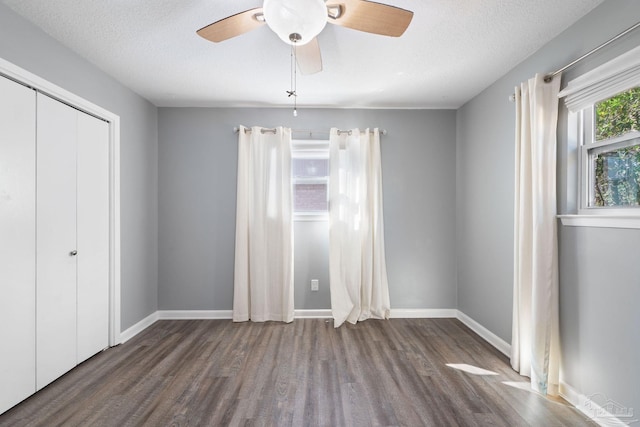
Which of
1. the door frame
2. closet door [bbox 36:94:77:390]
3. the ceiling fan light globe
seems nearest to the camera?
the ceiling fan light globe

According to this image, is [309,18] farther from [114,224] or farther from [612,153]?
[114,224]

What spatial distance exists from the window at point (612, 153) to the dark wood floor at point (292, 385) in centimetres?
133

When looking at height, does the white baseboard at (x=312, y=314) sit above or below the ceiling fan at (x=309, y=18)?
below

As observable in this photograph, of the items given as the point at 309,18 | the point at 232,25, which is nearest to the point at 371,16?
the point at 309,18

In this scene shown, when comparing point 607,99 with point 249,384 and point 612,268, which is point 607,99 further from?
point 249,384

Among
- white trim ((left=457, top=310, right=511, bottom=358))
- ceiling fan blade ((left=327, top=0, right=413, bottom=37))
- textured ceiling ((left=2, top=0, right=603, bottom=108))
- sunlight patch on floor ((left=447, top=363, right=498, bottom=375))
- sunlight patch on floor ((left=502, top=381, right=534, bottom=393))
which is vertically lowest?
sunlight patch on floor ((left=447, top=363, right=498, bottom=375))

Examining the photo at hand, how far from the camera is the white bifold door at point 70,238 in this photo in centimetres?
212

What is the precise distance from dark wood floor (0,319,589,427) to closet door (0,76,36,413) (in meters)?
0.21

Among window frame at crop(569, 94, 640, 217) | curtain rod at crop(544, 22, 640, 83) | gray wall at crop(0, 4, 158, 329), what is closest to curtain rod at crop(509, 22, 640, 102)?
curtain rod at crop(544, 22, 640, 83)

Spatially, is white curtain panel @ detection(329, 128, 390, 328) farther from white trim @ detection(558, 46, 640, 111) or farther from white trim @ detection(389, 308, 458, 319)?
white trim @ detection(558, 46, 640, 111)

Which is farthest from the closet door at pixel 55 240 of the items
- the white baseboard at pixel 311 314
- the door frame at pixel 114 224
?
the white baseboard at pixel 311 314

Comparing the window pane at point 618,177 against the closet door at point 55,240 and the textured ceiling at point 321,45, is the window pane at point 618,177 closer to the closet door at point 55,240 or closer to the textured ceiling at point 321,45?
the textured ceiling at point 321,45

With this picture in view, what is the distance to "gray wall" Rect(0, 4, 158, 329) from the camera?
1994 mm

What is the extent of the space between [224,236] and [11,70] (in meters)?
2.20
